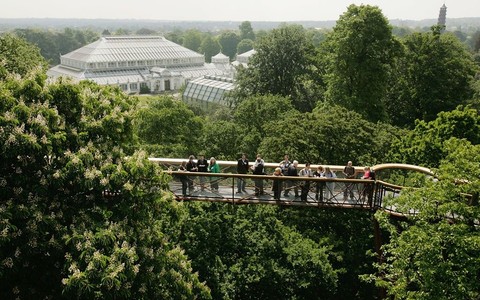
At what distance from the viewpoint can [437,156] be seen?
21.4m

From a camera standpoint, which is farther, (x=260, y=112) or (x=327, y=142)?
(x=260, y=112)

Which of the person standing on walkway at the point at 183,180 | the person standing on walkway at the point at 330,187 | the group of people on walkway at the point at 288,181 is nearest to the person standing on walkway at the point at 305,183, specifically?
the group of people on walkway at the point at 288,181

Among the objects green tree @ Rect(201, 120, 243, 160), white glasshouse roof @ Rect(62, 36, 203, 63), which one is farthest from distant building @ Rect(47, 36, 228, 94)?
green tree @ Rect(201, 120, 243, 160)

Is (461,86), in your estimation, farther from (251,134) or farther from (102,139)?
(102,139)

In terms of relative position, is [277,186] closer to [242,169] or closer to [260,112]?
[242,169]

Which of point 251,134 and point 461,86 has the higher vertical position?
point 461,86

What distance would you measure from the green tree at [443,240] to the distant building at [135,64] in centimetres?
9904

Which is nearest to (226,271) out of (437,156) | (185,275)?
(185,275)

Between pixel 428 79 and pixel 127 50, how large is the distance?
94.6 m

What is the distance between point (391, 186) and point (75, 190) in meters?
10.00

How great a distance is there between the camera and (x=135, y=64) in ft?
384

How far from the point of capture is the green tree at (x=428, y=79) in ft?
121

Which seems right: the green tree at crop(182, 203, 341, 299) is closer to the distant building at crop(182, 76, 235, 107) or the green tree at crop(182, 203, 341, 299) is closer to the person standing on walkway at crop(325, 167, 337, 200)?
the person standing on walkway at crop(325, 167, 337, 200)

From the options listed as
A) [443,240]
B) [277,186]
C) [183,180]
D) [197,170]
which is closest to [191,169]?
[197,170]
